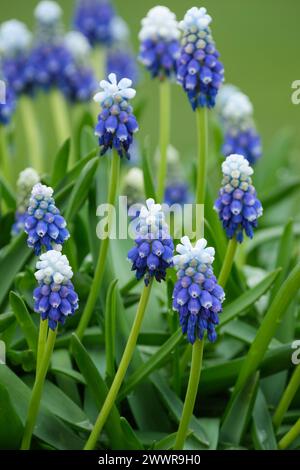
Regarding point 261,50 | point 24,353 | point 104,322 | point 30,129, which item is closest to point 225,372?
point 104,322

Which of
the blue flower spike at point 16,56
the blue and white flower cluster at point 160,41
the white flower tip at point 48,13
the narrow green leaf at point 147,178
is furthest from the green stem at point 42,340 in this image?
the white flower tip at point 48,13

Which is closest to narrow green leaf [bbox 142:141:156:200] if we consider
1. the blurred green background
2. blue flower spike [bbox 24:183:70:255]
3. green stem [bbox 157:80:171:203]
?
green stem [bbox 157:80:171:203]

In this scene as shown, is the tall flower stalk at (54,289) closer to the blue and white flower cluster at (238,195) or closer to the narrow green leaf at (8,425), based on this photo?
the narrow green leaf at (8,425)

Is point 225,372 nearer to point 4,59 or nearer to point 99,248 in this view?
point 99,248

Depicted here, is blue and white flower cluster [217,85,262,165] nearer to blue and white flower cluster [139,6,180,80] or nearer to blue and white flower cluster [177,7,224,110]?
blue and white flower cluster [139,6,180,80]

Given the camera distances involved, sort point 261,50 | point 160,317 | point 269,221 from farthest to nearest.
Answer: point 261,50
point 269,221
point 160,317
